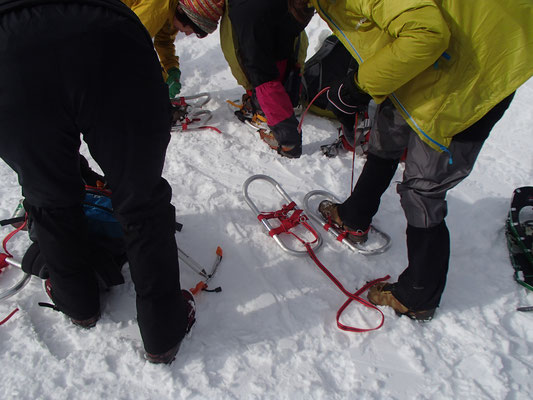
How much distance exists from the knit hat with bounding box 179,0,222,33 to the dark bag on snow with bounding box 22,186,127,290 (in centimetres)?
161

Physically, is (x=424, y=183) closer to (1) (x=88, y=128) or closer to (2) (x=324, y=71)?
(1) (x=88, y=128)

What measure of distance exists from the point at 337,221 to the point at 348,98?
0.92 m

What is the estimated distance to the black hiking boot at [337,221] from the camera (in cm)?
265

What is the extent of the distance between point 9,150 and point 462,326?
7.98ft

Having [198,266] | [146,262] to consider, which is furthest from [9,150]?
[198,266]

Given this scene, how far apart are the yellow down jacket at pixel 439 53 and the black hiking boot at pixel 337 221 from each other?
102cm

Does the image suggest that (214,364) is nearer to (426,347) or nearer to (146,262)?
(146,262)

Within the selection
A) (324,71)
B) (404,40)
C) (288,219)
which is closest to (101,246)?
(288,219)

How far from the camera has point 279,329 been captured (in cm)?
210

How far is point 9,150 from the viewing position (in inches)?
50.4

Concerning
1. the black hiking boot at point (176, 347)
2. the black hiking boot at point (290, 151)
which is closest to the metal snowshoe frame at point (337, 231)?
the black hiking boot at point (290, 151)

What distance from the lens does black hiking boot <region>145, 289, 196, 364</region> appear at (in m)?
1.79

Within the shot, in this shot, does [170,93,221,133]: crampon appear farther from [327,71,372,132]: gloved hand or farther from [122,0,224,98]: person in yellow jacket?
[327,71,372,132]: gloved hand

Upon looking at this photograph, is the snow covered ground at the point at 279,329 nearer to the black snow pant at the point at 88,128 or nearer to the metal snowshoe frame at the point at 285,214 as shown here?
the metal snowshoe frame at the point at 285,214
